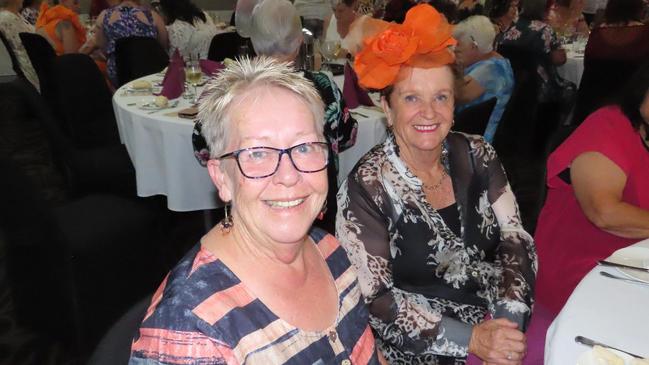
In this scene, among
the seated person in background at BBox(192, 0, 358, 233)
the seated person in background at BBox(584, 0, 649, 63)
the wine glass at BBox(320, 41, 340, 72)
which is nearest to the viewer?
the seated person in background at BBox(192, 0, 358, 233)

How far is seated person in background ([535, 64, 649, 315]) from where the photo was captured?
185 cm

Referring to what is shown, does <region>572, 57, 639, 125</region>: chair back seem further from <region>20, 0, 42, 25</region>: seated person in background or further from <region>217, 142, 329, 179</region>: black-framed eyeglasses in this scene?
<region>20, 0, 42, 25</region>: seated person in background

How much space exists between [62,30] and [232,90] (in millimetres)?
5965

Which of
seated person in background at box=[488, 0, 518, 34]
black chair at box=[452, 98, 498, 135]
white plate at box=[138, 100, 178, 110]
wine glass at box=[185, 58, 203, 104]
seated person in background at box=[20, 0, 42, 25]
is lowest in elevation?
seated person in background at box=[20, 0, 42, 25]

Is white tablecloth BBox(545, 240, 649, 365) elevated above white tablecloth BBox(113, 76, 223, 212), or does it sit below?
above

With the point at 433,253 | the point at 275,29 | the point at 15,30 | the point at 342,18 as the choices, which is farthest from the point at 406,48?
the point at 15,30

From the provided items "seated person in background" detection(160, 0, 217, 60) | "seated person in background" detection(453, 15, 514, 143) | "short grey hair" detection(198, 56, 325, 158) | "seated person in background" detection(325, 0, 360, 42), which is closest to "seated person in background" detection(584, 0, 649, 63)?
"seated person in background" detection(453, 15, 514, 143)

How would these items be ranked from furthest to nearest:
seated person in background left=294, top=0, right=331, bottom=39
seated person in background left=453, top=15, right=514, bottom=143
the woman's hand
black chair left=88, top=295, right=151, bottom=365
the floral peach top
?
seated person in background left=294, top=0, right=331, bottom=39
the floral peach top
seated person in background left=453, top=15, right=514, bottom=143
the woman's hand
black chair left=88, top=295, right=151, bottom=365

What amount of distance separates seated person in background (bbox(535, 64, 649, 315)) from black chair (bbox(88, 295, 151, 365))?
1476 mm

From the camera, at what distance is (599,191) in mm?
1854

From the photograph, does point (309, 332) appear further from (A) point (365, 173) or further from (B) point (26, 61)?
(B) point (26, 61)

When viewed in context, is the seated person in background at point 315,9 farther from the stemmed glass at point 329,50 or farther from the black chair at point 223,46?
the stemmed glass at point 329,50

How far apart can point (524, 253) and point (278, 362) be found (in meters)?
1.08

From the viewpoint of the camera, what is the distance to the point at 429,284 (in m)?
1.77
